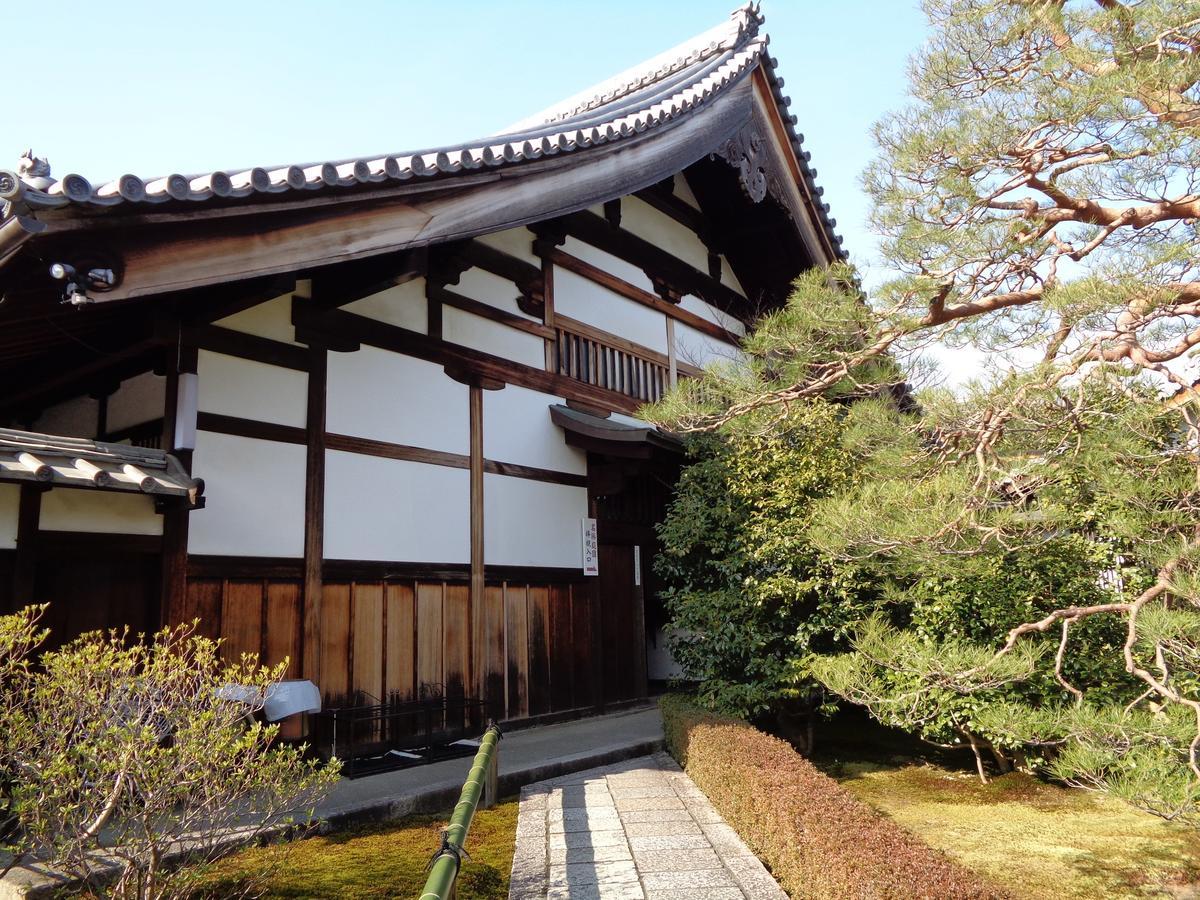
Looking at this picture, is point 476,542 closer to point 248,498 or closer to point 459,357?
point 459,357

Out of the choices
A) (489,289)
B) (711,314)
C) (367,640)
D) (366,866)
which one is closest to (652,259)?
(711,314)

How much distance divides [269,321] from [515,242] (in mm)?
3276

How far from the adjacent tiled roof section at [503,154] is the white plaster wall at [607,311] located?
6.50 ft

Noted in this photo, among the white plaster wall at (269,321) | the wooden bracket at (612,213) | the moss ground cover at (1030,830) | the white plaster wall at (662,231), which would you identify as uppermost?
the white plaster wall at (662,231)

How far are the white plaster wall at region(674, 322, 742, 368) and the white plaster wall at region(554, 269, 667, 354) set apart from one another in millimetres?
372

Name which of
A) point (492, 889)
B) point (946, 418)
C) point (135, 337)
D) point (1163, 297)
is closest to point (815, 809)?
point (492, 889)

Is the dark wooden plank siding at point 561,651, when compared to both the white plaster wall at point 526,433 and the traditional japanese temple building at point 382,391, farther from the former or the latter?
the white plaster wall at point 526,433

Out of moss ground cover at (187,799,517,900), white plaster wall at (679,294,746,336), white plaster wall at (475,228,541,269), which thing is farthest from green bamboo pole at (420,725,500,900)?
white plaster wall at (679,294,746,336)

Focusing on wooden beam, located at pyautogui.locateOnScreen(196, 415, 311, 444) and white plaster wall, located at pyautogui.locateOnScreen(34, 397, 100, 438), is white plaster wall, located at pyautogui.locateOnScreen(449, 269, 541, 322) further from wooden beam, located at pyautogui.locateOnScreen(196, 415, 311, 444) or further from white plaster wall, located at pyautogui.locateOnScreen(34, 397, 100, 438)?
white plaster wall, located at pyautogui.locateOnScreen(34, 397, 100, 438)

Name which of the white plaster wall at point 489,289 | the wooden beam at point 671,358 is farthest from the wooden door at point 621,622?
the white plaster wall at point 489,289

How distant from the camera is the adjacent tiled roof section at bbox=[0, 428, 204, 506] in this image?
4680 mm

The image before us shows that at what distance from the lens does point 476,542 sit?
27.3ft

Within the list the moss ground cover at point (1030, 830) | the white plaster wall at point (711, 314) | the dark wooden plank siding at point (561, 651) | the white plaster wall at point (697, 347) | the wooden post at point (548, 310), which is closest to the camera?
the moss ground cover at point (1030, 830)

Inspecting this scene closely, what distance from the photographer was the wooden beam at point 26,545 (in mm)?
5180
